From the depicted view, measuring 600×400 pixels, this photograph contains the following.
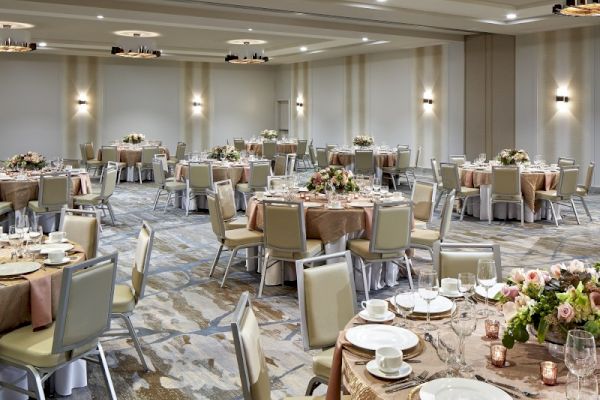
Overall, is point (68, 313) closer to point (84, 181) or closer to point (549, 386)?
point (549, 386)

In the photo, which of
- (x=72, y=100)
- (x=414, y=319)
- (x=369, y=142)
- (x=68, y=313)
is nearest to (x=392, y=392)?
(x=414, y=319)

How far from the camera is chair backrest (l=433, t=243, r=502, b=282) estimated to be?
3.62 meters

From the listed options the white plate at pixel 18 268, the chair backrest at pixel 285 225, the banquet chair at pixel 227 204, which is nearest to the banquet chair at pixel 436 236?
the chair backrest at pixel 285 225

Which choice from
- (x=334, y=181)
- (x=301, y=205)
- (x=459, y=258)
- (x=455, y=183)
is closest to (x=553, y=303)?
(x=459, y=258)

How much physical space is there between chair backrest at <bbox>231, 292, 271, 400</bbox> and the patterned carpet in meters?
1.40

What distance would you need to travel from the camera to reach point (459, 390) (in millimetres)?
2072

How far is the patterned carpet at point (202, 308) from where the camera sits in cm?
405

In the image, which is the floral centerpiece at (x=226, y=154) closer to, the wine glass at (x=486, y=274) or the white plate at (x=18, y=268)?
the white plate at (x=18, y=268)

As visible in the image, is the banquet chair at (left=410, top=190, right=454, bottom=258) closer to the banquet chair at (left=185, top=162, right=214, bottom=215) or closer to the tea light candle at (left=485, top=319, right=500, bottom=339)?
the tea light candle at (left=485, top=319, right=500, bottom=339)

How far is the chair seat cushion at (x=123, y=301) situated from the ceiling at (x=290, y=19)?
6535 millimetres

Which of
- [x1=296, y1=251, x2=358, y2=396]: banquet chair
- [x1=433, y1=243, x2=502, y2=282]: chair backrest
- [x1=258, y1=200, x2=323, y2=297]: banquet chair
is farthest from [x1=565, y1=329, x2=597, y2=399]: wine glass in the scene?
[x1=258, y1=200, x2=323, y2=297]: banquet chair

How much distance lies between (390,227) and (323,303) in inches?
94.0

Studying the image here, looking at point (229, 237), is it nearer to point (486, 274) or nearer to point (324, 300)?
point (324, 300)

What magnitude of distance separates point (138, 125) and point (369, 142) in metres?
9.03
